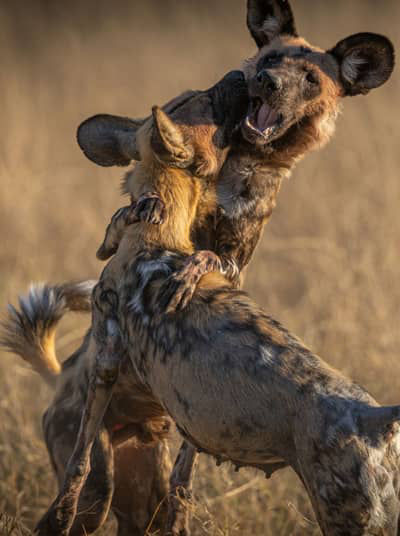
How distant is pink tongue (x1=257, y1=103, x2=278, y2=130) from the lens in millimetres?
3307

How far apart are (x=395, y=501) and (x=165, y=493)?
125 centimetres

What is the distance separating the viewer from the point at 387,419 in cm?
231

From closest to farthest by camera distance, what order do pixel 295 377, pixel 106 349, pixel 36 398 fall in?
pixel 295 377, pixel 106 349, pixel 36 398

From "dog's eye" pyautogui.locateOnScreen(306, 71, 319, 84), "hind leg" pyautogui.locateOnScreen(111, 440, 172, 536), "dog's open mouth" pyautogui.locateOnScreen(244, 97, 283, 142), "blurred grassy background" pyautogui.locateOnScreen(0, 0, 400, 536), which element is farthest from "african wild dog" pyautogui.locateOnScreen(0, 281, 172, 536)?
"dog's eye" pyautogui.locateOnScreen(306, 71, 319, 84)

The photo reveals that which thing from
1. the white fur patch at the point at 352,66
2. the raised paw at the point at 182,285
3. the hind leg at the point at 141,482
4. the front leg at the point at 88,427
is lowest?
the hind leg at the point at 141,482

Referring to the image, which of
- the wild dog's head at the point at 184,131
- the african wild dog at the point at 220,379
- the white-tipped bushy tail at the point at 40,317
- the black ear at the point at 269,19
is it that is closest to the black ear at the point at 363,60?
the black ear at the point at 269,19

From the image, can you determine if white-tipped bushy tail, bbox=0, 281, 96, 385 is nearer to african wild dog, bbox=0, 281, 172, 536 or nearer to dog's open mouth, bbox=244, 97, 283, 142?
african wild dog, bbox=0, 281, 172, 536

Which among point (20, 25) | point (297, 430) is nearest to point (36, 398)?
point (297, 430)

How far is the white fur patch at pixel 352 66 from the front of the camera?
3.47m

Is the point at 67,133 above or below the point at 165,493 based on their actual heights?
above

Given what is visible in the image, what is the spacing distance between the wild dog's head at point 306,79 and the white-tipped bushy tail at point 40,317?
2.96 ft

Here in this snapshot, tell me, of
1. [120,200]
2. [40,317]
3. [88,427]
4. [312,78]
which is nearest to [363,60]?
[312,78]

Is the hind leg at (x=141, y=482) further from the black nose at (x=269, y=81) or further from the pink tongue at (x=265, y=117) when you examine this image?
the black nose at (x=269, y=81)

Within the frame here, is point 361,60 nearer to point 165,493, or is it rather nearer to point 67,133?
point 165,493
